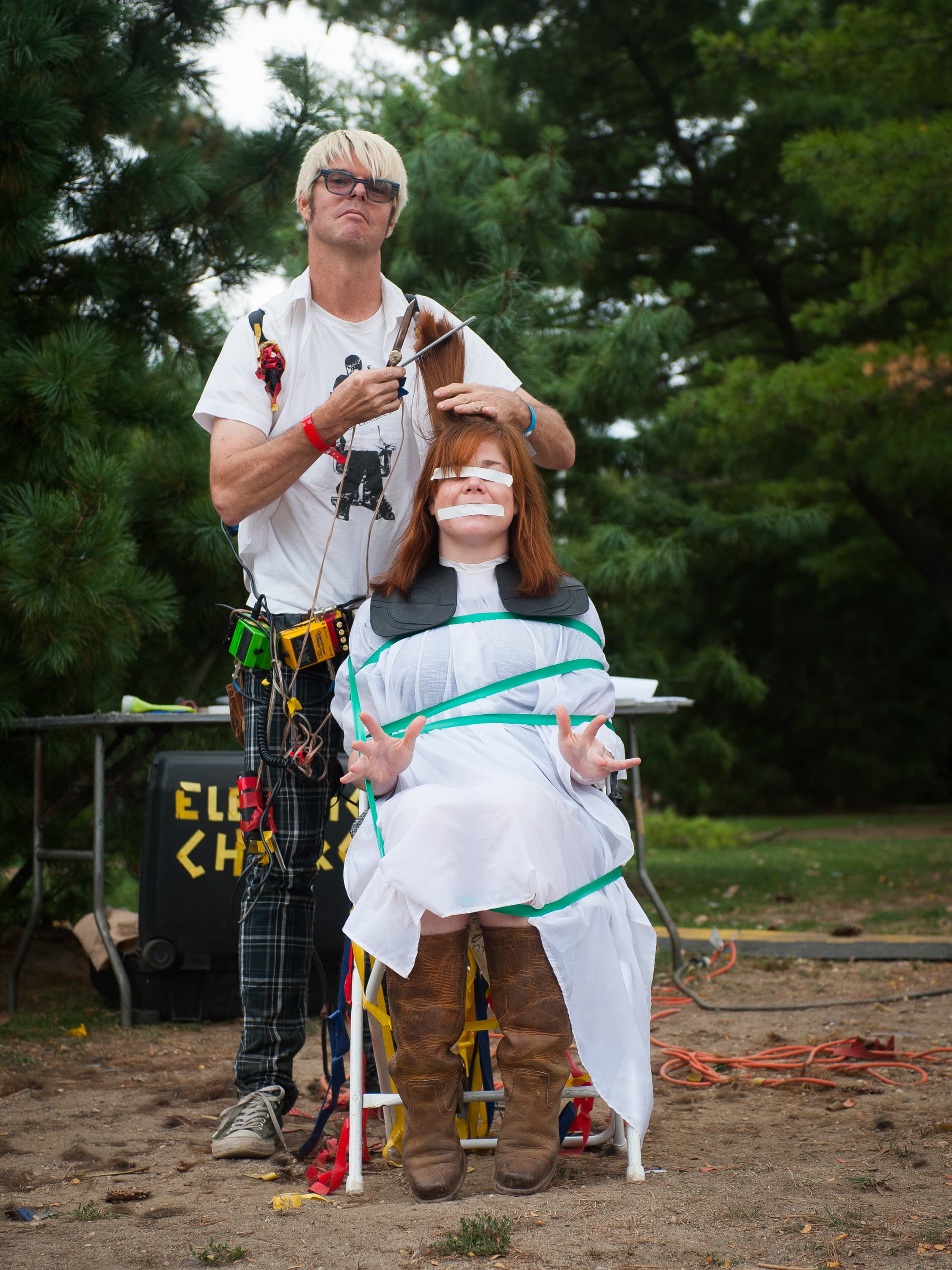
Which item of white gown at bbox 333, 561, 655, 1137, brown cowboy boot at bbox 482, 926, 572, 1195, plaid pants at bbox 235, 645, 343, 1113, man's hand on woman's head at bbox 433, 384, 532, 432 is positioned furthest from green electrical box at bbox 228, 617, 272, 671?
brown cowboy boot at bbox 482, 926, 572, 1195

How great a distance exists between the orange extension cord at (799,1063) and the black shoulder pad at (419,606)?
1.42 meters

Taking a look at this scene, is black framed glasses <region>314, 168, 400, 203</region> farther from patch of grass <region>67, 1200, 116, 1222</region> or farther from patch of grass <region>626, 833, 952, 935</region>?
patch of grass <region>626, 833, 952, 935</region>

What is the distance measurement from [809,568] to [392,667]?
14186mm

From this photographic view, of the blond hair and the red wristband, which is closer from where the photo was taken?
the red wristband

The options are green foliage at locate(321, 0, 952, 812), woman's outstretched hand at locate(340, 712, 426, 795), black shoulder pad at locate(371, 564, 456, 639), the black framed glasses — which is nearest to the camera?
woman's outstretched hand at locate(340, 712, 426, 795)

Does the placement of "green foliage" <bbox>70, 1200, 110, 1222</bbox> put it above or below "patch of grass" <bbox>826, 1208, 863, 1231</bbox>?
below

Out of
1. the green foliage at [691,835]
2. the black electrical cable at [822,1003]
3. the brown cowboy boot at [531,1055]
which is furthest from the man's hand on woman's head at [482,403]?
the green foliage at [691,835]

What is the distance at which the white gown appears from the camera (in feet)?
6.84

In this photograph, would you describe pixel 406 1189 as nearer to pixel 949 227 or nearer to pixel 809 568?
pixel 949 227

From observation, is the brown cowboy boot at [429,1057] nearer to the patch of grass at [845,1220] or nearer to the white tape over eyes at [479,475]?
the patch of grass at [845,1220]

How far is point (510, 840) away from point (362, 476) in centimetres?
99

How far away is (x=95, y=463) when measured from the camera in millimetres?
3719

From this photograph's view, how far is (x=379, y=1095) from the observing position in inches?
87.8

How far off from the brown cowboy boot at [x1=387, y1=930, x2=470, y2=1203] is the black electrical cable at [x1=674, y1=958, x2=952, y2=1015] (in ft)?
6.45
